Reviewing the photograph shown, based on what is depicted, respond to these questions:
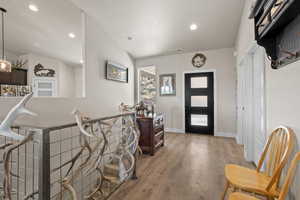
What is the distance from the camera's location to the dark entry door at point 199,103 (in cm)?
443

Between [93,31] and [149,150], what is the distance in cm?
278

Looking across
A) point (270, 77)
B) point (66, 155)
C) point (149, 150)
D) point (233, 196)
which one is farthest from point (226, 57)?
point (66, 155)

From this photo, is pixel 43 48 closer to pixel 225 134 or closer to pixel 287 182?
pixel 287 182

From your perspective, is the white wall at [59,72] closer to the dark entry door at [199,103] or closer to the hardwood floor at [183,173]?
the hardwood floor at [183,173]

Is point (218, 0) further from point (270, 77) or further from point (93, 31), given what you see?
point (93, 31)

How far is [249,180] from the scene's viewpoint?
1.21 meters

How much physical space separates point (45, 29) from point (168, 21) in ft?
7.78

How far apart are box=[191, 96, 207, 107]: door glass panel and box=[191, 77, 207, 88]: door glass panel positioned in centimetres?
37

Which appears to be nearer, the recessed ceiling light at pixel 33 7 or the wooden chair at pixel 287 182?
the wooden chair at pixel 287 182

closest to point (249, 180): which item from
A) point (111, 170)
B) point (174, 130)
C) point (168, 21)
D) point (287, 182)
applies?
point (287, 182)

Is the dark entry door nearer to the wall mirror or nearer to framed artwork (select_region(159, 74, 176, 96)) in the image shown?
framed artwork (select_region(159, 74, 176, 96))

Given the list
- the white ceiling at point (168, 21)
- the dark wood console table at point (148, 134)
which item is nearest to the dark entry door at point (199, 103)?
the white ceiling at point (168, 21)

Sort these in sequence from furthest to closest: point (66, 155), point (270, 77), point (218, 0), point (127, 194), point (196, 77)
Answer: point (196, 77), point (218, 0), point (66, 155), point (127, 194), point (270, 77)

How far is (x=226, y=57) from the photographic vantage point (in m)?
4.19
